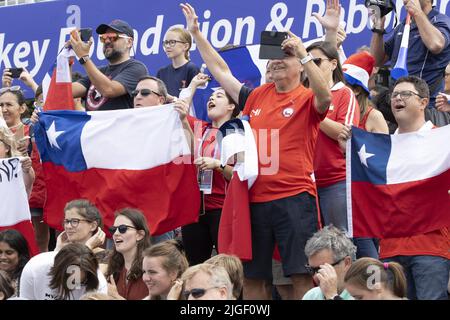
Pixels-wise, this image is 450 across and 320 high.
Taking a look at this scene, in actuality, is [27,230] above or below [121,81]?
below

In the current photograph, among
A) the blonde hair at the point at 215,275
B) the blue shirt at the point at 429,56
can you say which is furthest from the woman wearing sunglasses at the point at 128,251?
the blue shirt at the point at 429,56

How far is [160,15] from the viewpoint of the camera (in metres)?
12.1

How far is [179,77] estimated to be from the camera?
10.4 meters

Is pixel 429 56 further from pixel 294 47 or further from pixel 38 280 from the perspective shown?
pixel 38 280

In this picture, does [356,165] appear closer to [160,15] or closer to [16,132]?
[16,132]

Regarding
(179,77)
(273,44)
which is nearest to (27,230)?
(179,77)

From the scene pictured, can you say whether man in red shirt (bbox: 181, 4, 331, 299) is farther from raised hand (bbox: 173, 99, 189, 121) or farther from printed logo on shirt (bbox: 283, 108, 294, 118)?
raised hand (bbox: 173, 99, 189, 121)

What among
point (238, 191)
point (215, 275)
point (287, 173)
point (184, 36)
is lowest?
point (215, 275)

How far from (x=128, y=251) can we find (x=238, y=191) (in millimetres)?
918

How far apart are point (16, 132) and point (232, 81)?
8.97 feet

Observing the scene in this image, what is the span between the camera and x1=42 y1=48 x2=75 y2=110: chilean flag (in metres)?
9.68

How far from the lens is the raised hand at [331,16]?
923 centimetres

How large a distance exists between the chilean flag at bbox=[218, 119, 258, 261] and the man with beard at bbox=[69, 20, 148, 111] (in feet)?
5.29
